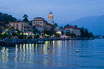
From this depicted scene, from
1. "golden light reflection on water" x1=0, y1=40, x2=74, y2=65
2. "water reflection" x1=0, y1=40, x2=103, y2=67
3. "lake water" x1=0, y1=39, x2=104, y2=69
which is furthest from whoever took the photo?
"golden light reflection on water" x1=0, y1=40, x2=74, y2=65

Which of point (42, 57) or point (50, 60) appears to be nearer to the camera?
point (50, 60)

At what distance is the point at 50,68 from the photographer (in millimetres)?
30344

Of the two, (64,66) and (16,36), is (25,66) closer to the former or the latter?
(64,66)

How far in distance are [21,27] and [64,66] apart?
119m

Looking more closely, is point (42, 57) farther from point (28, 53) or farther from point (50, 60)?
point (28, 53)

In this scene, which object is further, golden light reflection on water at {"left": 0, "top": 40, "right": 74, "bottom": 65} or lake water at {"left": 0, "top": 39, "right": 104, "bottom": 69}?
golden light reflection on water at {"left": 0, "top": 40, "right": 74, "bottom": 65}

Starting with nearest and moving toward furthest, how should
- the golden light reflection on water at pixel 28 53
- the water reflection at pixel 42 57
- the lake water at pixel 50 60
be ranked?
the lake water at pixel 50 60
the water reflection at pixel 42 57
the golden light reflection on water at pixel 28 53

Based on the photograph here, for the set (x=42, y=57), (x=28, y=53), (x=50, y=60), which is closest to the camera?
(x=50, y=60)

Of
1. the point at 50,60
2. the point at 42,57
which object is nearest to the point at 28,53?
the point at 42,57

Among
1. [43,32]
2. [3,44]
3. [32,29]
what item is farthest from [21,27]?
[3,44]

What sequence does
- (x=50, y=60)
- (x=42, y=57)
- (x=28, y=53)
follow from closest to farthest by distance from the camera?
(x=50, y=60)
(x=42, y=57)
(x=28, y=53)

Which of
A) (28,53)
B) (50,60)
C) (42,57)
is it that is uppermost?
(28,53)

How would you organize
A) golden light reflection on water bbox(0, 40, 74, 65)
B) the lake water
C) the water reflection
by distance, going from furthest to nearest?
golden light reflection on water bbox(0, 40, 74, 65) < the water reflection < the lake water

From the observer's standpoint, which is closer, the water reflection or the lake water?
the lake water
